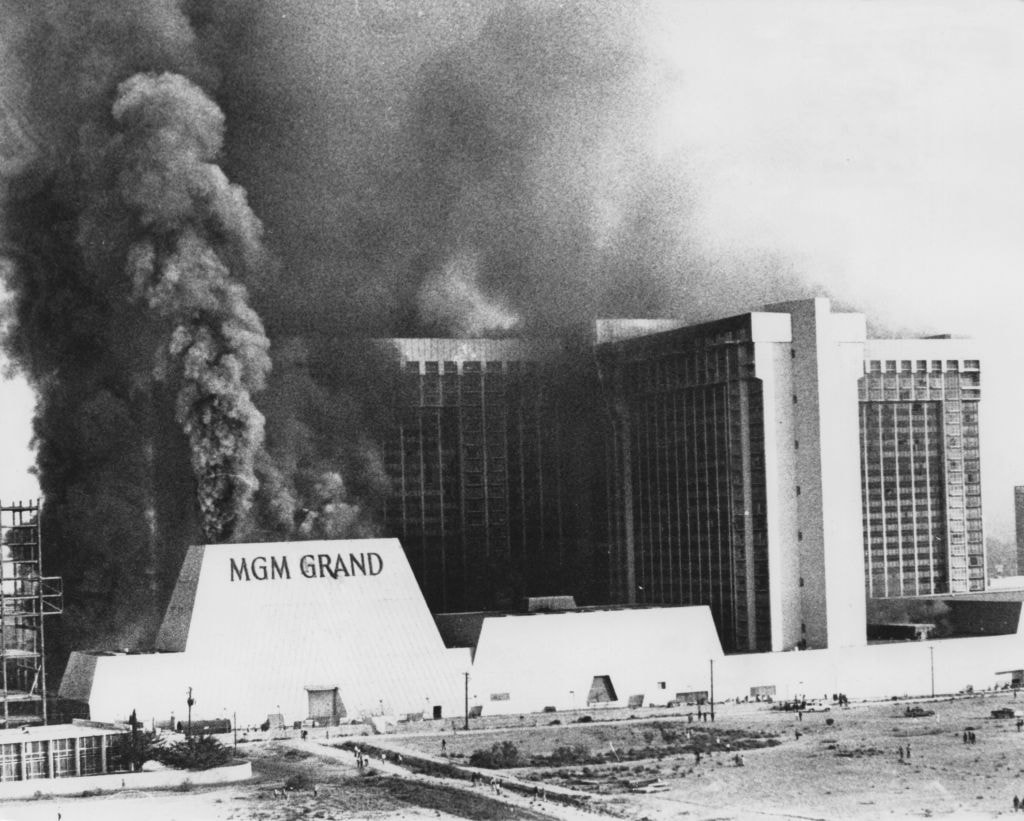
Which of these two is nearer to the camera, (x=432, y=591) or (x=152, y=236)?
(x=152, y=236)

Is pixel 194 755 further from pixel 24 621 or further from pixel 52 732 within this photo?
pixel 24 621

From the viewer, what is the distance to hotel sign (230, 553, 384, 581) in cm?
10431

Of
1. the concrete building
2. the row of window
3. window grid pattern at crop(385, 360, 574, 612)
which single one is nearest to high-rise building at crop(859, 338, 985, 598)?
the row of window

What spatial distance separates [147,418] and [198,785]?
4143 centimetres

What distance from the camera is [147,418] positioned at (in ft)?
398

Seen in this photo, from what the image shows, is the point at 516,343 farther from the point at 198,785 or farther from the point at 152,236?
the point at 198,785

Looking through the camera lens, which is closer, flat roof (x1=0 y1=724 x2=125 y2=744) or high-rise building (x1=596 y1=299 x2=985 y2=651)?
flat roof (x1=0 y1=724 x2=125 y2=744)

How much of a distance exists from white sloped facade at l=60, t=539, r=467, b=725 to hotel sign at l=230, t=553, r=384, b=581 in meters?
0.05

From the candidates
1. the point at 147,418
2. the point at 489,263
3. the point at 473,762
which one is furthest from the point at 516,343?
the point at 473,762

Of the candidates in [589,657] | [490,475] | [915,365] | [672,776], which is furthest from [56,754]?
[915,365]

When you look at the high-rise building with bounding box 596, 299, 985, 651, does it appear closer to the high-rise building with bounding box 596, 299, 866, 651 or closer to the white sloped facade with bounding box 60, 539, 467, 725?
the high-rise building with bounding box 596, 299, 866, 651

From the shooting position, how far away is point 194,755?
86125mm

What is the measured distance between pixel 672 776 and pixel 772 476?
36.7 m

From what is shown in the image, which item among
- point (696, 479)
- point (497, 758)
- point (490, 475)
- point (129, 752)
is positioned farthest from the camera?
point (490, 475)
